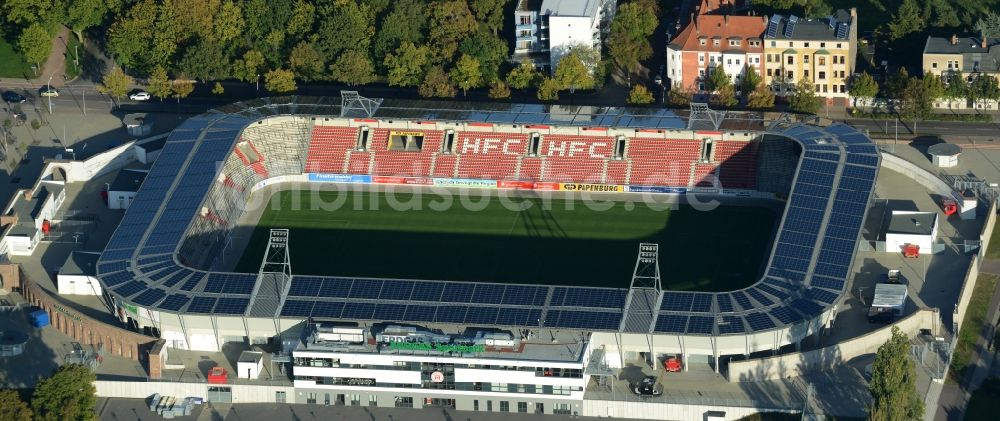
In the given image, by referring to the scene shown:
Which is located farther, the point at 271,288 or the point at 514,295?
the point at 271,288

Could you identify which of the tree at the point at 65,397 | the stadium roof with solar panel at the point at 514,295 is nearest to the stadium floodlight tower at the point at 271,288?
the stadium roof with solar panel at the point at 514,295

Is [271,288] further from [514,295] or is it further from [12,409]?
[12,409]

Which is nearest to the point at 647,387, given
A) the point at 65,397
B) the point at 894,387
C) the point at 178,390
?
the point at 894,387

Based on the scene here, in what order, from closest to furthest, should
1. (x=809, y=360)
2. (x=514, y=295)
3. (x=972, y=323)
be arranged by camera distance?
(x=809, y=360)
(x=514, y=295)
(x=972, y=323)

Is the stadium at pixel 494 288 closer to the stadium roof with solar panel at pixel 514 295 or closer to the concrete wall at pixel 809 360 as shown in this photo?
the stadium roof with solar panel at pixel 514 295

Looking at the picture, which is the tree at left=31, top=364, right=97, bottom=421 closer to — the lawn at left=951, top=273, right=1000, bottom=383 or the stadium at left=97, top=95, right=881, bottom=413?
the stadium at left=97, top=95, right=881, bottom=413

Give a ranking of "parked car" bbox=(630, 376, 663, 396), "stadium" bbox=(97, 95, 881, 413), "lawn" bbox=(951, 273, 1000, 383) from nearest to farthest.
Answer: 1. "parked car" bbox=(630, 376, 663, 396)
2. "stadium" bbox=(97, 95, 881, 413)
3. "lawn" bbox=(951, 273, 1000, 383)

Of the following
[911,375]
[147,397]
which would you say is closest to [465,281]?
[147,397]

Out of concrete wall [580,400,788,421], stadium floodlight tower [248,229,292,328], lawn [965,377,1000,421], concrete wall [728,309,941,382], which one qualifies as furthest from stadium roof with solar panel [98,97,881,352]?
lawn [965,377,1000,421]
